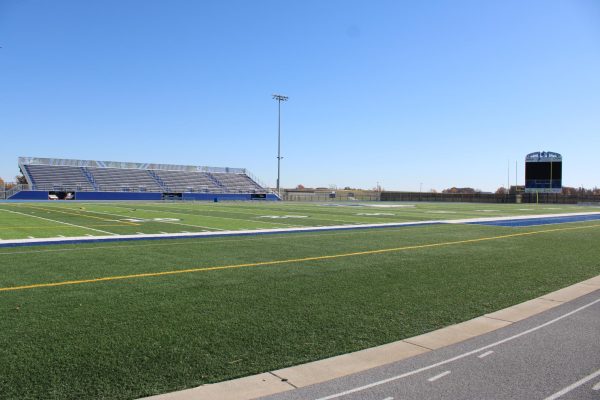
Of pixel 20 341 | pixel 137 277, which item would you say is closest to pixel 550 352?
pixel 20 341

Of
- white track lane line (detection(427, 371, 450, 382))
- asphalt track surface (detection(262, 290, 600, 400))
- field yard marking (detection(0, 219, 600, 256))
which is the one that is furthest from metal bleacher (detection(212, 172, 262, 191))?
white track lane line (detection(427, 371, 450, 382))

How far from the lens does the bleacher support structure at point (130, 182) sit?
59906 millimetres

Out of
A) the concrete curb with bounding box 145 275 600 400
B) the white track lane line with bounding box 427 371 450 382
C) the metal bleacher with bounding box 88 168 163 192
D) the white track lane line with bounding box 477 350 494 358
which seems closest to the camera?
the concrete curb with bounding box 145 275 600 400

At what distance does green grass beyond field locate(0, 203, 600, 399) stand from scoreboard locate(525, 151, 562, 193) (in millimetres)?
54162

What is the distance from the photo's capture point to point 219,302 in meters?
6.18

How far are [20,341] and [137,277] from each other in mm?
3243

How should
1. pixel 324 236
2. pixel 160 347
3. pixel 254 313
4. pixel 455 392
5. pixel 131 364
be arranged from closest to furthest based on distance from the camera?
pixel 455 392
pixel 131 364
pixel 160 347
pixel 254 313
pixel 324 236

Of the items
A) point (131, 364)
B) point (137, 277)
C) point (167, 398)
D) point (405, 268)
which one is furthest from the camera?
point (405, 268)

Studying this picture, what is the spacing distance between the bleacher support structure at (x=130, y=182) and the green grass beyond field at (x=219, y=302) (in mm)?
49056

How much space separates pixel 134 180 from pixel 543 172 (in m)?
58.7

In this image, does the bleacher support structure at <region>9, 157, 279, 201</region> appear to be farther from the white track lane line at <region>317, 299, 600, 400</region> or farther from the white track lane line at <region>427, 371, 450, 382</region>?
the white track lane line at <region>427, 371, 450, 382</region>

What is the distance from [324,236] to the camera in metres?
14.6

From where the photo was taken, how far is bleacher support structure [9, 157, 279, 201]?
197 ft

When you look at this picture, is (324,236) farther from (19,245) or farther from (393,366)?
(393,366)
